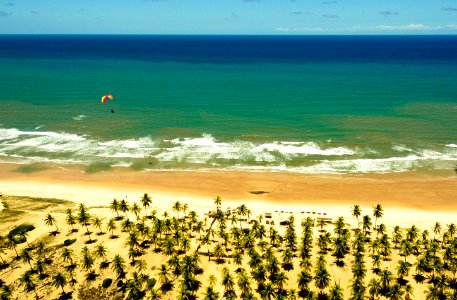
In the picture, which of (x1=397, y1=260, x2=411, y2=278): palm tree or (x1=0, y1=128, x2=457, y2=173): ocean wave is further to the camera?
(x1=0, y1=128, x2=457, y2=173): ocean wave

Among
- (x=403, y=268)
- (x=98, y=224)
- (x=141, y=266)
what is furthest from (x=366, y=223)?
(x=98, y=224)

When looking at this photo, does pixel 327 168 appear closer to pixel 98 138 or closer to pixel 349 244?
pixel 349 244

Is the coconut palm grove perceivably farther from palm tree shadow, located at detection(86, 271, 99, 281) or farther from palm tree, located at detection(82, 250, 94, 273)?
palm tree shadow, located at detection(86, 271, 99, 281)

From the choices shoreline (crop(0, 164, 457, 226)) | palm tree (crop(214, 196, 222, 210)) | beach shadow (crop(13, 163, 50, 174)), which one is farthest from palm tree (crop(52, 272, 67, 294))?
beach shadow (crop(13, 163, 50, 174))

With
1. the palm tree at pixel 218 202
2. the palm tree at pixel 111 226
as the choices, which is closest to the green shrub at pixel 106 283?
the palm tree at pixel 111 226

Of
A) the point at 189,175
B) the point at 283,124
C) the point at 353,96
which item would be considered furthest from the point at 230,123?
the point at 353,96

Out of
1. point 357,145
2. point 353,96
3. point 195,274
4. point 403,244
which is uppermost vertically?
point 353,96
